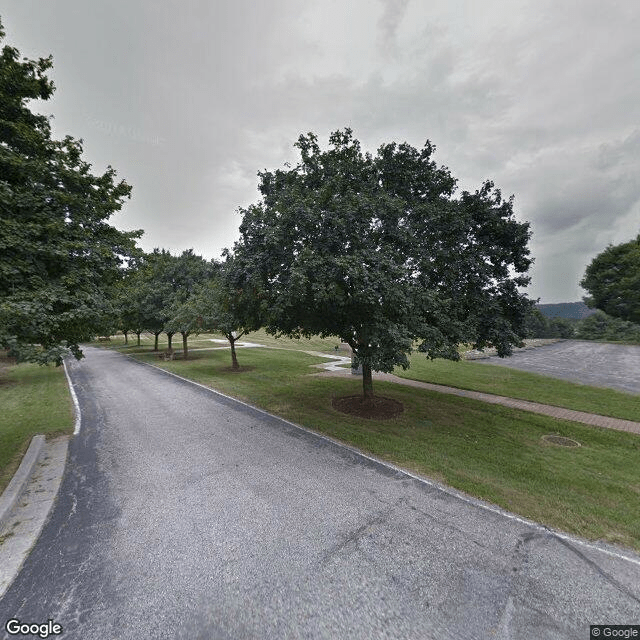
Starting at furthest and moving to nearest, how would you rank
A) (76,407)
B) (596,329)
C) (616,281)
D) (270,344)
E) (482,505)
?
1. (596,329)
2. (616,281)
3. (270,344)
4. (76,407)
5. (482,505)

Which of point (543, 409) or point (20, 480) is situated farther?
point (543, 409)

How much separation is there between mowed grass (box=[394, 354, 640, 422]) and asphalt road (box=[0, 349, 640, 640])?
10613 millimetres

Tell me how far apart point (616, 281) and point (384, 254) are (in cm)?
4922

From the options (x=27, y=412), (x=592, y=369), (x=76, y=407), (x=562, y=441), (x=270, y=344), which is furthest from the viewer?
(x=270, y=344)

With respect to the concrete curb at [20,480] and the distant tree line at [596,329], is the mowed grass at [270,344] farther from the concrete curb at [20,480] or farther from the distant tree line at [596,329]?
the distant tree line at [596,329]

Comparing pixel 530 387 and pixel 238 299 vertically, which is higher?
pixel 238 299

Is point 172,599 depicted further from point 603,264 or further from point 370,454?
point 603,264

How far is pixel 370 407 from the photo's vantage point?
39.1ft

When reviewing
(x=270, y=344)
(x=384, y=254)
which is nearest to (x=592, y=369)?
(x=384, y=254)

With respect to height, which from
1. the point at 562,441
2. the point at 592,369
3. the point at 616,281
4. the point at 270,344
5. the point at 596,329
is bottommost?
the point at 562,441

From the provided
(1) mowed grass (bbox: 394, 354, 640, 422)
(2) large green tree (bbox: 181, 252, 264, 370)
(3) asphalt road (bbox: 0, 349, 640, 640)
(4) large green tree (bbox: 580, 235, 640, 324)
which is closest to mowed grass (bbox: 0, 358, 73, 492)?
(3) asphalt road (bbox: 0, 349, 640, 640)

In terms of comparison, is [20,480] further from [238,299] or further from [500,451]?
Answer: [500,451]

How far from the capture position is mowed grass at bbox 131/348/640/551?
5.72 metres

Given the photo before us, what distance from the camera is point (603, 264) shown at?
141 ft
